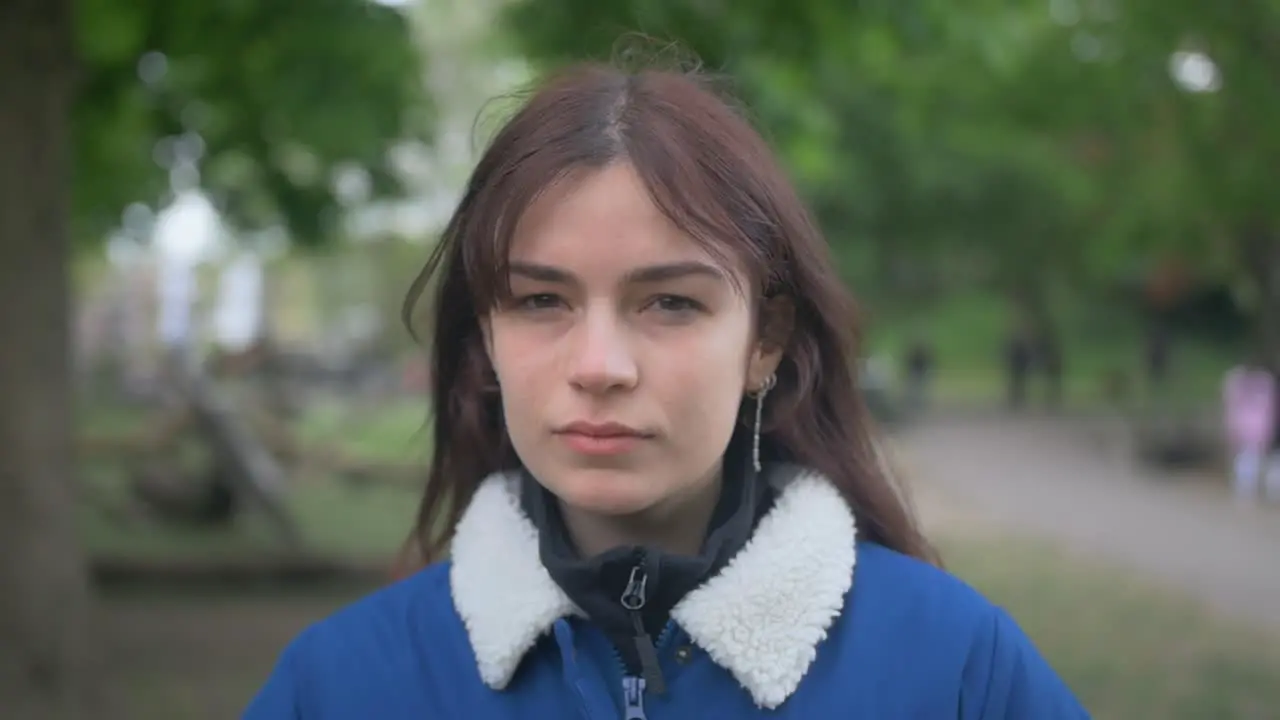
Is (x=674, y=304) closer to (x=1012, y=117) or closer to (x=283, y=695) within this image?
(x=283, y=695)

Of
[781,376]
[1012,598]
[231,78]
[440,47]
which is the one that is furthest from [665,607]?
[440,47]

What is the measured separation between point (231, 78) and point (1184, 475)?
542 inches

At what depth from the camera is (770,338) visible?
1.83 meters

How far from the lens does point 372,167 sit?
357 inches

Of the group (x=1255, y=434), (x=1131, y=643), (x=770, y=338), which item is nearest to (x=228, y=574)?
(x=1131, y=643)

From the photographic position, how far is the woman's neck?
1.78 metres

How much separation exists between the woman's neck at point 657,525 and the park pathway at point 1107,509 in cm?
384

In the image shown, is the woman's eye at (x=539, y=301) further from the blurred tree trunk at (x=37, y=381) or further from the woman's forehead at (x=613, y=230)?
the blurred tree trunk at (x=37, y=381)

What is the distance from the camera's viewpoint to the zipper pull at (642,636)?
161cm

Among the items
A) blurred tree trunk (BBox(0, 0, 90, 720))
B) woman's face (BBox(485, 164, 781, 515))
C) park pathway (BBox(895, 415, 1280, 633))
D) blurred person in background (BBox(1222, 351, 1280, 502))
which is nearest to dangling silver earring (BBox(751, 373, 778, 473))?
woman's face (BBox(485, 164, 781, 515))

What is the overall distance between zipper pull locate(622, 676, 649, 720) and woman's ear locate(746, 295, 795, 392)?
40 centimetres

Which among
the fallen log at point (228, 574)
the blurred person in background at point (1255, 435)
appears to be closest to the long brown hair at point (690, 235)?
the fallen log at point (228, 574)

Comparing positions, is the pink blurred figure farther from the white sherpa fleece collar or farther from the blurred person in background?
the white sherpa fleece collar

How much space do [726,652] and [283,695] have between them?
0.52 meters
